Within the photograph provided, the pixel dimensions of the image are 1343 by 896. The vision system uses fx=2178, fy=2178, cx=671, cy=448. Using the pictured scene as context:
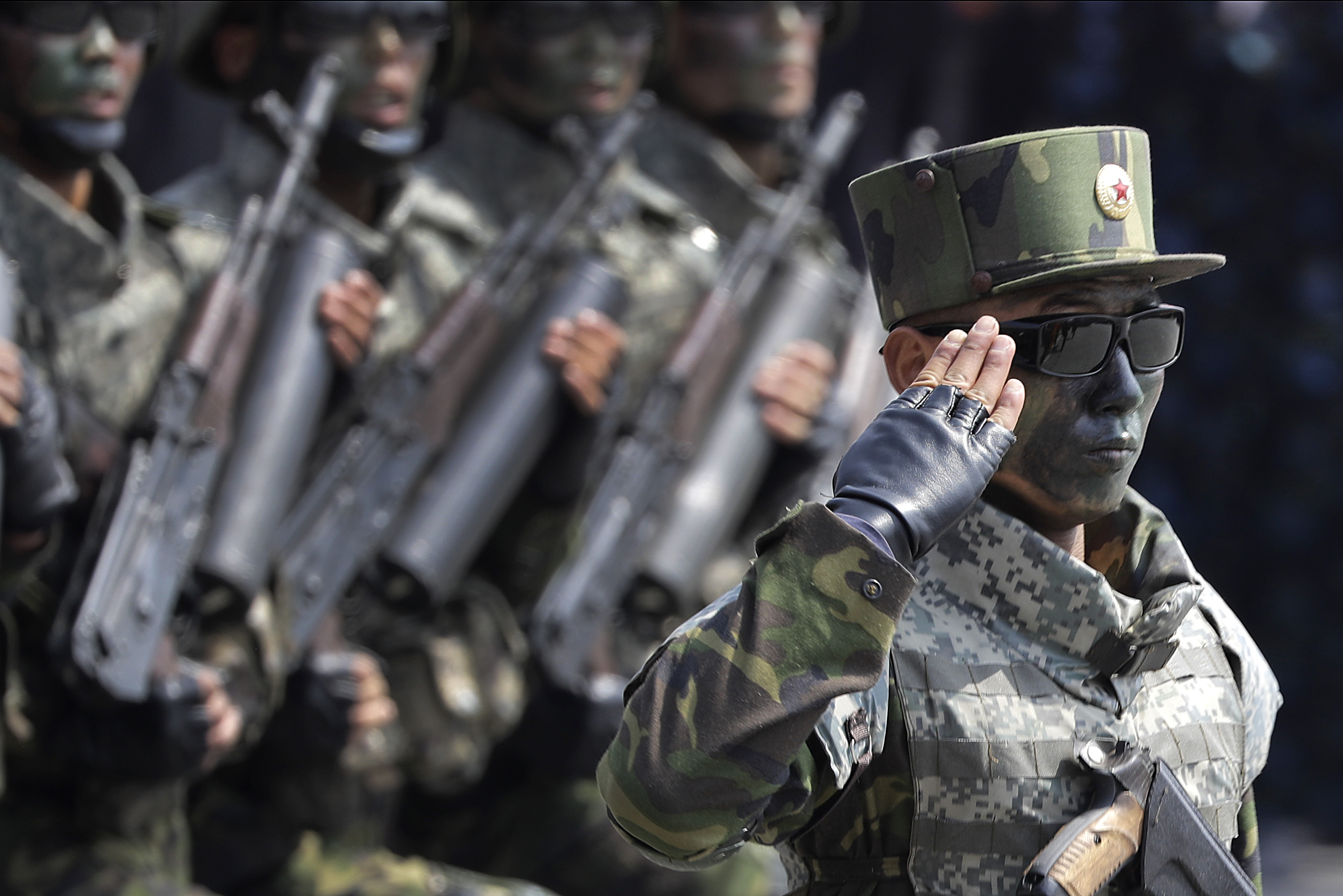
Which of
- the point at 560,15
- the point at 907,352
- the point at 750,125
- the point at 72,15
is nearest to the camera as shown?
the point at 907,352

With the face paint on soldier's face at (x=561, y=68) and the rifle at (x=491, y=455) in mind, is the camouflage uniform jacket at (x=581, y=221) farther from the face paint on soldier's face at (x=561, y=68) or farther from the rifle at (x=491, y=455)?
the rifle at (x=491, y=455)

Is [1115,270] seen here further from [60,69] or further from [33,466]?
[60,69]

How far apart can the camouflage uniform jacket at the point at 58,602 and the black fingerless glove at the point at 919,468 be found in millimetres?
3012

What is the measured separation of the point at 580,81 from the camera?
6.40m

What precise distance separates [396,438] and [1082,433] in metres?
3.51

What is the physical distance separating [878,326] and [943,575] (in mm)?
4696

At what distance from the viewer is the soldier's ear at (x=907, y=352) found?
2320 millimetres

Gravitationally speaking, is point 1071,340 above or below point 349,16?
above

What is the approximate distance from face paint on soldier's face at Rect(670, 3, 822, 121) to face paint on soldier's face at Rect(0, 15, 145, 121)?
255 cm

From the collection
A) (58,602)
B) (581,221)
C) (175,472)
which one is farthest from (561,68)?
(58,602)

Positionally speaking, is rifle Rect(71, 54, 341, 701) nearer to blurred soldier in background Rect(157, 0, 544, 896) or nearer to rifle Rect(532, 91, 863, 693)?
blurred soldier in background Rect(157, 0, 544, 896)

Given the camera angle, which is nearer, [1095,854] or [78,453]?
[1095,854]

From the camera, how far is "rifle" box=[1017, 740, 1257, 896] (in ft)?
6.83

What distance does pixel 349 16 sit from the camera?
567 cm
